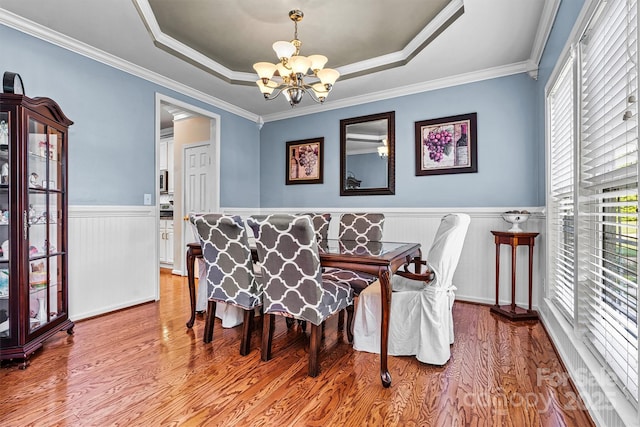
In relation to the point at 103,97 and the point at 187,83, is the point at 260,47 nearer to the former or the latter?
the point at 187,83

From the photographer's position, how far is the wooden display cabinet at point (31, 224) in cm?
203

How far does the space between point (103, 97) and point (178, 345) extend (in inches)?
94.4

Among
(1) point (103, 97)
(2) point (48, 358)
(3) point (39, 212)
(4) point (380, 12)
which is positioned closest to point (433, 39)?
(4) point (380, 12)

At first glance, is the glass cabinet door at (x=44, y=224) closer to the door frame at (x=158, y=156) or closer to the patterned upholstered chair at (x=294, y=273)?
the door frame at (x=158, y=156)

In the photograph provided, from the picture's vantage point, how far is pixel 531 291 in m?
2.90

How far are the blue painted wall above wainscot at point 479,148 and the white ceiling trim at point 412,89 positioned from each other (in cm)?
5

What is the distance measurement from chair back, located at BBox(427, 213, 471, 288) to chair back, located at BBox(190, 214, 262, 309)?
120 centimetres

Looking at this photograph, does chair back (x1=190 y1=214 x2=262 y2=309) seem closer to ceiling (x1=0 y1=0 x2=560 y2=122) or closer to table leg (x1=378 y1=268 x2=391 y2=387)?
table leg (x1=378 y1=268 x2=391 y2=387)

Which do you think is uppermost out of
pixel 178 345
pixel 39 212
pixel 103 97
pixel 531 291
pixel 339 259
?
pixel 103 97

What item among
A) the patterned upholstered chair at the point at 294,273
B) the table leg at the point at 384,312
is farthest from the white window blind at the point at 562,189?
the patterned upholstered chair at the point at 294,273

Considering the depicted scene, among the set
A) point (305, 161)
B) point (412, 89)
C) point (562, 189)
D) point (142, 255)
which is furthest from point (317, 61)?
point (142, 255)

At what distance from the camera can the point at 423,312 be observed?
2.08 m

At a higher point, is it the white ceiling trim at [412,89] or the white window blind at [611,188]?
the white ceiling trim at [412,89]

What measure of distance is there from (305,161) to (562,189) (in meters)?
3.05
